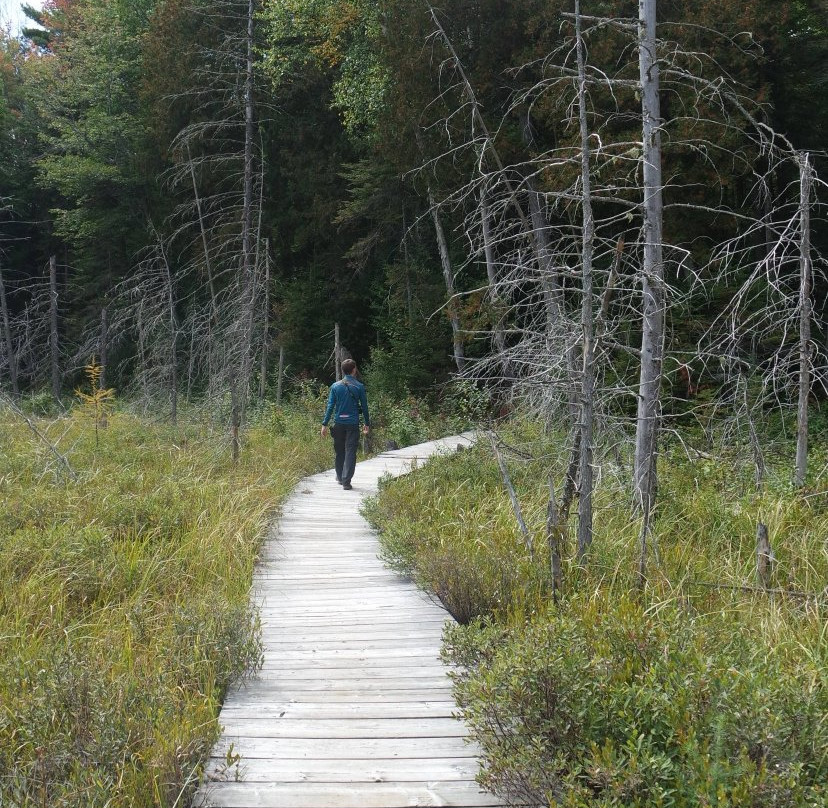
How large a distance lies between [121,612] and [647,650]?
3592 millimetres

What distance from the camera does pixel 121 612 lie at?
18.4 feet

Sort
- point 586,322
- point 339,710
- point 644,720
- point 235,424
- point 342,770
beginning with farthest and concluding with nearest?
point 235,424, point 586,322, point 339,710, point 342,770, point 644,720

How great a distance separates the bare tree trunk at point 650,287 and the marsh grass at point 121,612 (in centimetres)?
300

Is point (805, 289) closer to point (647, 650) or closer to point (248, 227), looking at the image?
point (647, 650)

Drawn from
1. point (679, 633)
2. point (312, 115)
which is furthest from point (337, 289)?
point (679, 633)

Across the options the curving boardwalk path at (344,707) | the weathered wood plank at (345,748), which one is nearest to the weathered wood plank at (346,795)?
the curving boardwalk path at (344,707)

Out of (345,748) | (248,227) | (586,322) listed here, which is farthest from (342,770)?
(248,227)

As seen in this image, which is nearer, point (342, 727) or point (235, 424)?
point (342, 727)

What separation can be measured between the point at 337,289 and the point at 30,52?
2723 cm

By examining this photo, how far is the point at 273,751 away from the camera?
356 centimetres

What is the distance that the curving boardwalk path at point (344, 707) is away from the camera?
127 inches

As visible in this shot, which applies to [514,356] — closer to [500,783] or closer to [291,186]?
[500,783]

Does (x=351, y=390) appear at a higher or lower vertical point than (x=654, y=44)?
lower

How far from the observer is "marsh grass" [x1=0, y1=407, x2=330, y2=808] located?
3.38 metres
